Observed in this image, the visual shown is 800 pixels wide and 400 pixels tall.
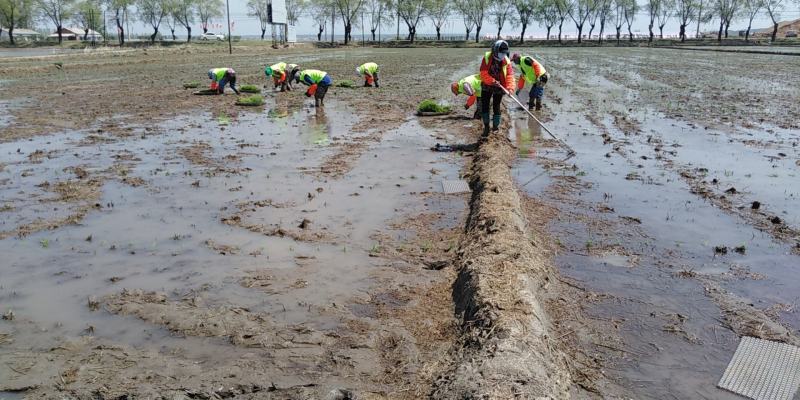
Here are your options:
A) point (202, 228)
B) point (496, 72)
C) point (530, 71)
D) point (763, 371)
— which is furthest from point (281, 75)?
point (763, 371)

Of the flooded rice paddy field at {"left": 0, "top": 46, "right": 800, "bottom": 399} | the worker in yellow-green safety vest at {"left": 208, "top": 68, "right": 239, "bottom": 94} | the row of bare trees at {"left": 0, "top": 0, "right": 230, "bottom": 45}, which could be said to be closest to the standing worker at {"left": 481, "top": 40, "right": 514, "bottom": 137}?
the flooded rice paddy field at {"left": 0, "top": 46, "right": 800, "bottom": 399}

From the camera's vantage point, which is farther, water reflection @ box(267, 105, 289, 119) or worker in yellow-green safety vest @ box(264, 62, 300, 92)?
worker in yellow-green safety vest @ box(264, 62, 300, 92)

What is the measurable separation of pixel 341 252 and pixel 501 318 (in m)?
2.40

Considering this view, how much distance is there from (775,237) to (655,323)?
273 centimetres

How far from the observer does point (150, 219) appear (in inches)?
273

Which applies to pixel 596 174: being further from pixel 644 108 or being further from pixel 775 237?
pixel 644 108

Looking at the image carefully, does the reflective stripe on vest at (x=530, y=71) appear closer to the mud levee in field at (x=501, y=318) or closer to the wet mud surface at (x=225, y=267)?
the wet mud surface at (x=225, y=267)

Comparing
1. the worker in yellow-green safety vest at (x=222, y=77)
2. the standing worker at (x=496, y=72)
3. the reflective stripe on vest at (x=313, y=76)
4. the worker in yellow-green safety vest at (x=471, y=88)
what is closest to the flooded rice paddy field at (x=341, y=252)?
the worker in yellow-green safety vest at (x=471, y=88)

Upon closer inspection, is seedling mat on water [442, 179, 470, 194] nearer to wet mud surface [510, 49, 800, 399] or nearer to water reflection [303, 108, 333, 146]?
wet mud surface [510, 49, 800, 399]

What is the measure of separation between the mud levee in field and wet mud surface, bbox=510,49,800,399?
0.36 meters

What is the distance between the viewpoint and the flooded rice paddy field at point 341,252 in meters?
3.89

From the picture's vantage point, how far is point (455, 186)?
26.6 feet

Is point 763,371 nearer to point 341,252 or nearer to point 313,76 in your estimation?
point 341,252

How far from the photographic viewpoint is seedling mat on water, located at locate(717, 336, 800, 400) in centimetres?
363
